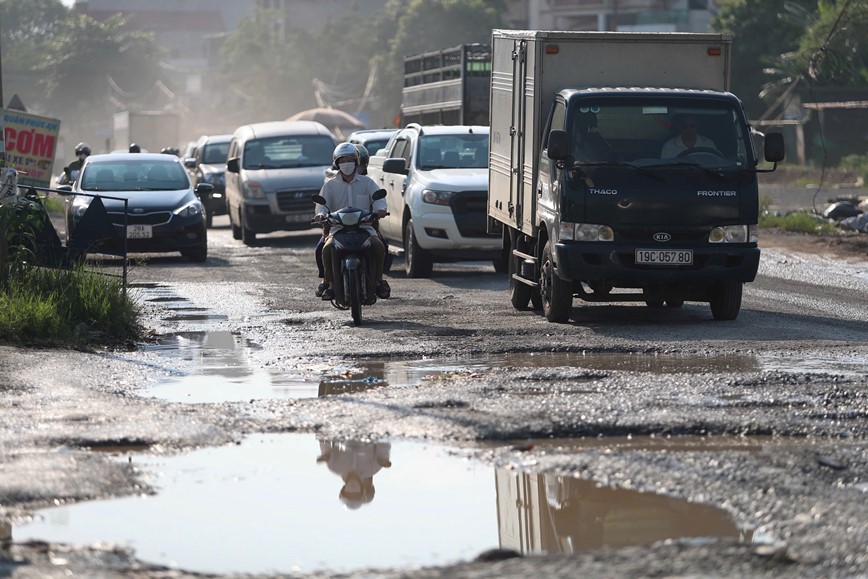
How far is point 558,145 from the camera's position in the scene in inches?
488

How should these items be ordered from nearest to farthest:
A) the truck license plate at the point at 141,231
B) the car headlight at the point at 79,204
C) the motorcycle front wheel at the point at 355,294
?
the motorcycle front wheel at the point at 355,294 → the car headlight at the point at 79,204 → the truck license plate at the point at 141,231

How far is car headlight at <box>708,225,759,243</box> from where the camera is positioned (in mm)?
12719

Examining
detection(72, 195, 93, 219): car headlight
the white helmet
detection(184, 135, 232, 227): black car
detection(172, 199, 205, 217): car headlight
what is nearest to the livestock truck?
the white helmet

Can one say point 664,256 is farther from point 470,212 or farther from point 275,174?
point 275,174

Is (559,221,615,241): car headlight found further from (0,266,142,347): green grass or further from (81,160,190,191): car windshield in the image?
(81,160,190,191): car windshield

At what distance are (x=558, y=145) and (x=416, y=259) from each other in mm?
6058

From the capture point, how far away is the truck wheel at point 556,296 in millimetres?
12891

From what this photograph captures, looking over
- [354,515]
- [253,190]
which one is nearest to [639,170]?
[354,515]

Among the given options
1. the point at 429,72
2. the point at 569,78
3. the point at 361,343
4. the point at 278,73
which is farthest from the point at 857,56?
the point at 278,73

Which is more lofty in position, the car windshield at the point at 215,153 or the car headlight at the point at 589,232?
the car headlight at the point at 589,232

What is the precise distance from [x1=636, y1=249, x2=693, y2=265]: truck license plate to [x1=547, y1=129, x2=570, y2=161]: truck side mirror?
1026mm

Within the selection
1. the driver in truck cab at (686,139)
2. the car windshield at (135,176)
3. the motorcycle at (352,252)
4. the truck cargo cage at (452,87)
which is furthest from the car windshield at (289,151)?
the driver in truck cab at (686,139)

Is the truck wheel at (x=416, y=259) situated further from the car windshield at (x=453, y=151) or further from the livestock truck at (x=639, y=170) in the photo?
the livestock truck at (x=639, y=170)

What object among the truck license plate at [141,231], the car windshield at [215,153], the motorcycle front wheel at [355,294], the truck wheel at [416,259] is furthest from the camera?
the car windshield at [215,153]
